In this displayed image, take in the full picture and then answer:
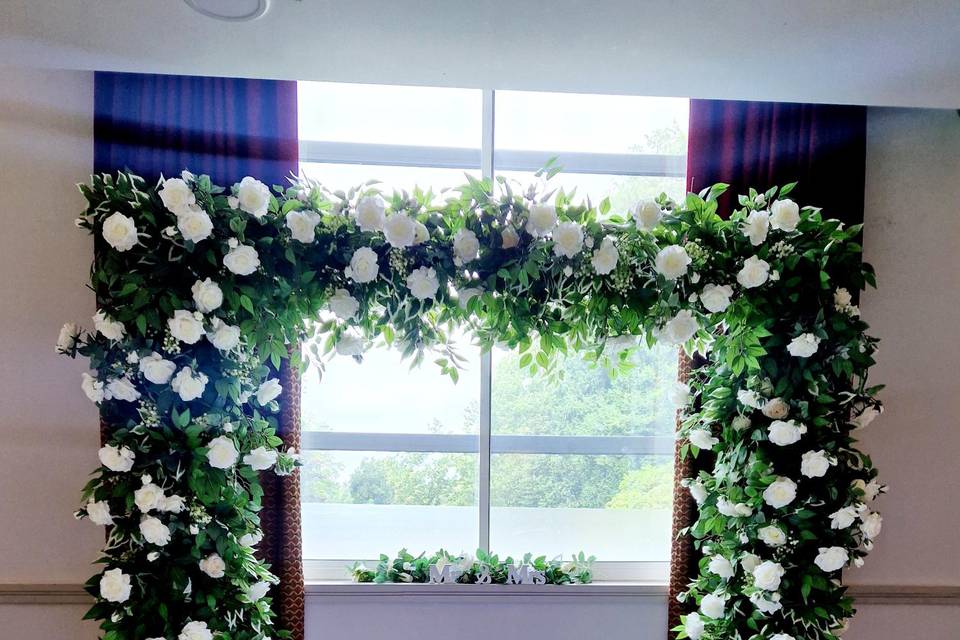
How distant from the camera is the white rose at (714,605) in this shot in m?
2.06

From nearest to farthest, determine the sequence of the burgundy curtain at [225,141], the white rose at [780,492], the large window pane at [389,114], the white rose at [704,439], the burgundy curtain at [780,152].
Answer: the white rose at [780,492] < the white rose at [704,439] < the burgundy curtain at [225,141] < the burgundy curtain at [780,152] < the large window pane at [389,114]

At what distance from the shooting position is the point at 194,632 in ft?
5.63

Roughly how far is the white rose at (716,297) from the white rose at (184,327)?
1614mm

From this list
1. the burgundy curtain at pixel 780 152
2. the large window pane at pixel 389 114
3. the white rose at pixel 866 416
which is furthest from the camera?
the large window pane at pixel 389 114

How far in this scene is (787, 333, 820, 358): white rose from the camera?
1807 millimetres

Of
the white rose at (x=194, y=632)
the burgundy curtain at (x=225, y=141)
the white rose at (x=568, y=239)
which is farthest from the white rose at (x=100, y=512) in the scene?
the white rose at (x=568, y=239)

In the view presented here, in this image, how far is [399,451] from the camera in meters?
2.60

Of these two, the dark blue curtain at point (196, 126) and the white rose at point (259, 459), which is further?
the dark blue curtain at point (196, 126)

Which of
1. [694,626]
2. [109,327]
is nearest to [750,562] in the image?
[694,626]

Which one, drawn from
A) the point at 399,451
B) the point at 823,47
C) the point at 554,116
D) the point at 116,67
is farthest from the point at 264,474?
the point at 823,47

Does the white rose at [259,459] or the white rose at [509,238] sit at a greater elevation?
the white rose at [509,238]

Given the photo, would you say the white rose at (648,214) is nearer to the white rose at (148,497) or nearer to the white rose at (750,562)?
the white rose at (750,562)

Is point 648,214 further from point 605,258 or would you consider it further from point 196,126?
point 196,126

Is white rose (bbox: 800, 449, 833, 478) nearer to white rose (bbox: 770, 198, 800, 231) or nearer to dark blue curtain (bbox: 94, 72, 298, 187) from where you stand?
white rose (bbox: 770, 198, 800, 231)
